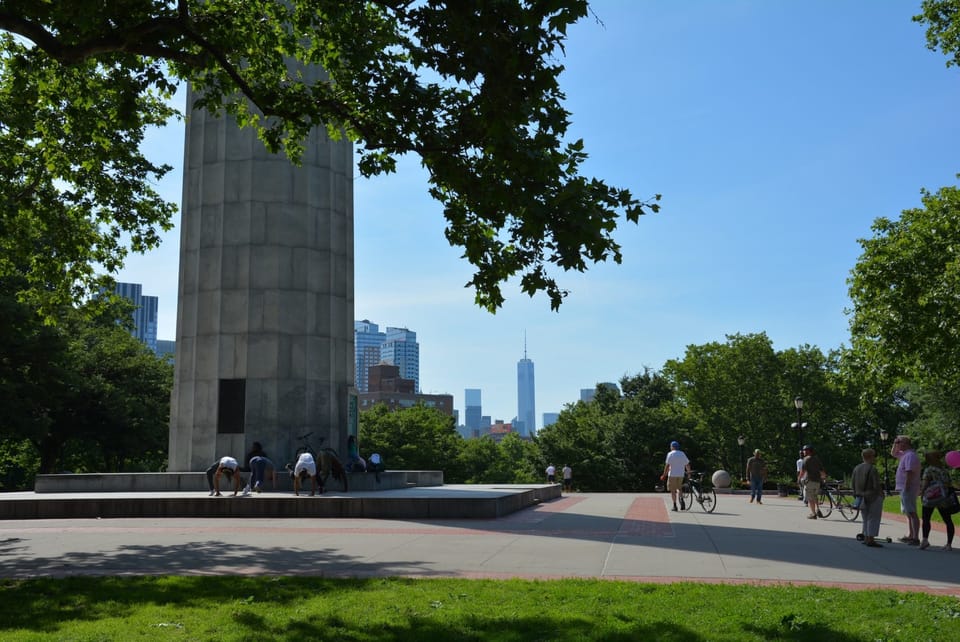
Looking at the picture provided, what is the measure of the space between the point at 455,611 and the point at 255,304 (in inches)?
769

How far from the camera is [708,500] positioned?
21859mm

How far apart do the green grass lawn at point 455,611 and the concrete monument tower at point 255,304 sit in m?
16.1

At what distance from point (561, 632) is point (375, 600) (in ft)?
7.01

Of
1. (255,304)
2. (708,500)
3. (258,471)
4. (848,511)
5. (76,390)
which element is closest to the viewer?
(708,500)

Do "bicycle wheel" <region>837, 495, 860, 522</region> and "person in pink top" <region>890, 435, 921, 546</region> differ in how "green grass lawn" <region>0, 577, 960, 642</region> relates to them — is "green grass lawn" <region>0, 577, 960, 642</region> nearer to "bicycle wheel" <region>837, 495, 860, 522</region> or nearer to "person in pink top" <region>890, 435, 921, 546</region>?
"person in pink top" <region>890, 435, 921, 546</region>

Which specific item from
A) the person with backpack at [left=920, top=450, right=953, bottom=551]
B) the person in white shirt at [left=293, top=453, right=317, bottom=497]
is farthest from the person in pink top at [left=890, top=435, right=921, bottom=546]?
the person in white shirt at [left=293, top=453, right=317, bottom=497]

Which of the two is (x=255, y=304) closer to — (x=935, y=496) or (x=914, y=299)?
(x=935, y=496)

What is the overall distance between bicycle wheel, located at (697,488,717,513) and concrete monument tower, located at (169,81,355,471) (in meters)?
11.2

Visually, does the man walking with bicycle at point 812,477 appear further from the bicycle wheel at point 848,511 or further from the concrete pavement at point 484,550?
the concrete pavement at point 484,550

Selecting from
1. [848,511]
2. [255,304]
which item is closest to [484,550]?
[848,511]

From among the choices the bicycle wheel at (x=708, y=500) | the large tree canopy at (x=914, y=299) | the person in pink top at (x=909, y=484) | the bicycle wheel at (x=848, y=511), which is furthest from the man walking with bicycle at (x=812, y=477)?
the large tree canopy at (x=914, y=299)

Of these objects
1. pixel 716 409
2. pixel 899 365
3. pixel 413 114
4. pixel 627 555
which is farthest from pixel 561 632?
pixel 716 409

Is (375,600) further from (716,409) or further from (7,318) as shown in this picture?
(716,409)

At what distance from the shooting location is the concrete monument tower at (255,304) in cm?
2511
